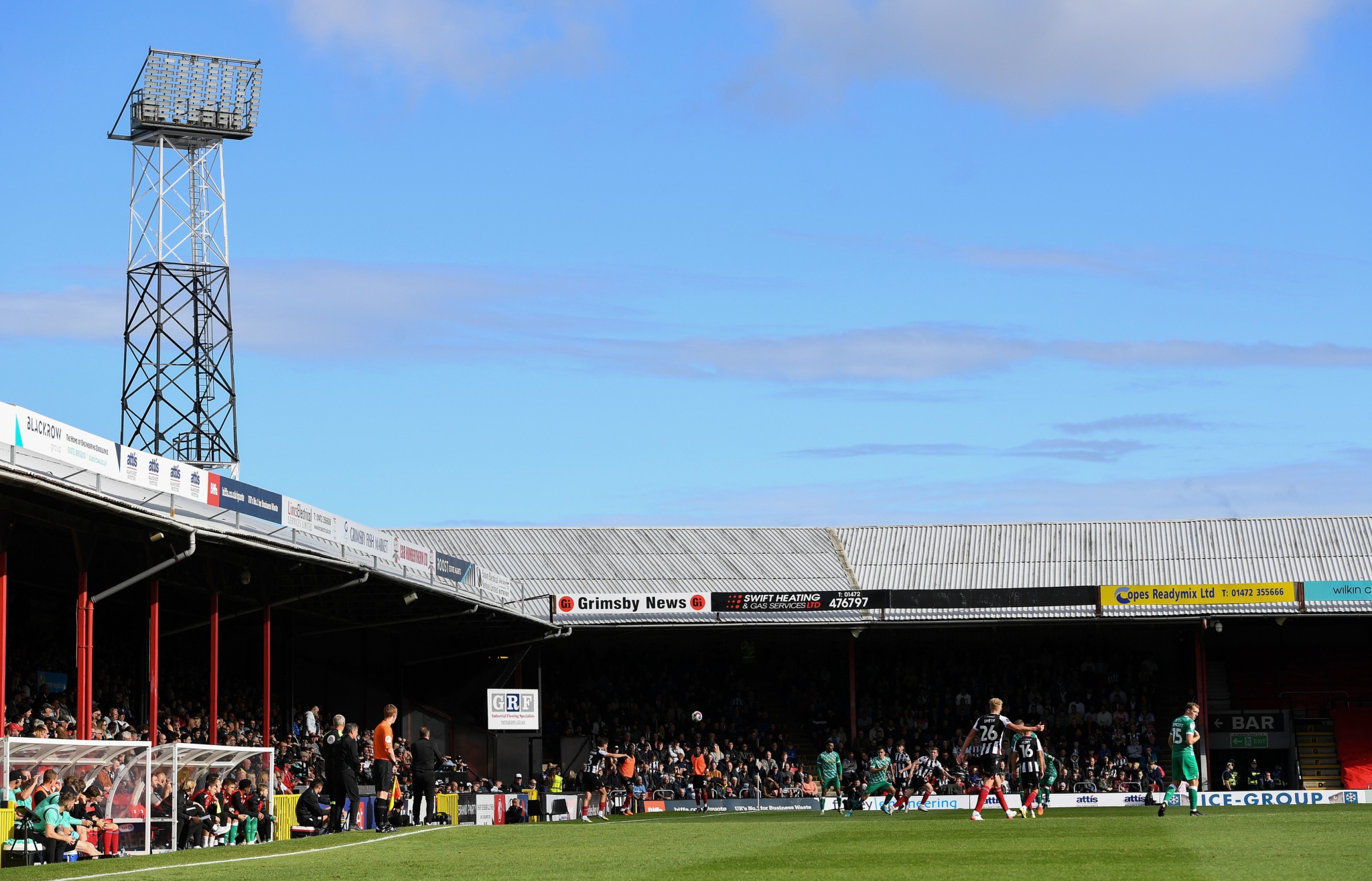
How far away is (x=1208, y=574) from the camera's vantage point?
46781 millimetres

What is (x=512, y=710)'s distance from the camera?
3909 cm

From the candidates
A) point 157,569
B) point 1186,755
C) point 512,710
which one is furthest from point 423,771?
point 512,710

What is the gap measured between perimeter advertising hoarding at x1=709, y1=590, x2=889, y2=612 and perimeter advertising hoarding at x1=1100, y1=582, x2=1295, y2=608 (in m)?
6.57

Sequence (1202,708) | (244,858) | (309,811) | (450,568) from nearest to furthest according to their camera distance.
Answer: (244,858) → (309,811) → (450,568) → (1202,708)

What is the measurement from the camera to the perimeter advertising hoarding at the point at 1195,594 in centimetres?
4169

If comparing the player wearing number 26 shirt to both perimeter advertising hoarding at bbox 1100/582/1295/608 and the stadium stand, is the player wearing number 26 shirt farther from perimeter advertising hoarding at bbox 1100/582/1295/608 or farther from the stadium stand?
the stadium stand

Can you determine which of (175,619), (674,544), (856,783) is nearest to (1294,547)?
(674,544)

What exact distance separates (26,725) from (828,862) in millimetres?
16211

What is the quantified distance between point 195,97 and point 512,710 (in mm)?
24716

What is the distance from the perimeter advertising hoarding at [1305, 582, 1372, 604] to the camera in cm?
4169

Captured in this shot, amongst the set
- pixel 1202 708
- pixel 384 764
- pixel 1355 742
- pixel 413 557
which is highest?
pixel 413 557

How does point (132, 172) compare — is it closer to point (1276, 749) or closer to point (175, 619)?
point (175, 619)

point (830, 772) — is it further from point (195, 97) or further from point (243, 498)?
point (195, 97)

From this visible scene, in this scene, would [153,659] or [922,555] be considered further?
[922,555]
